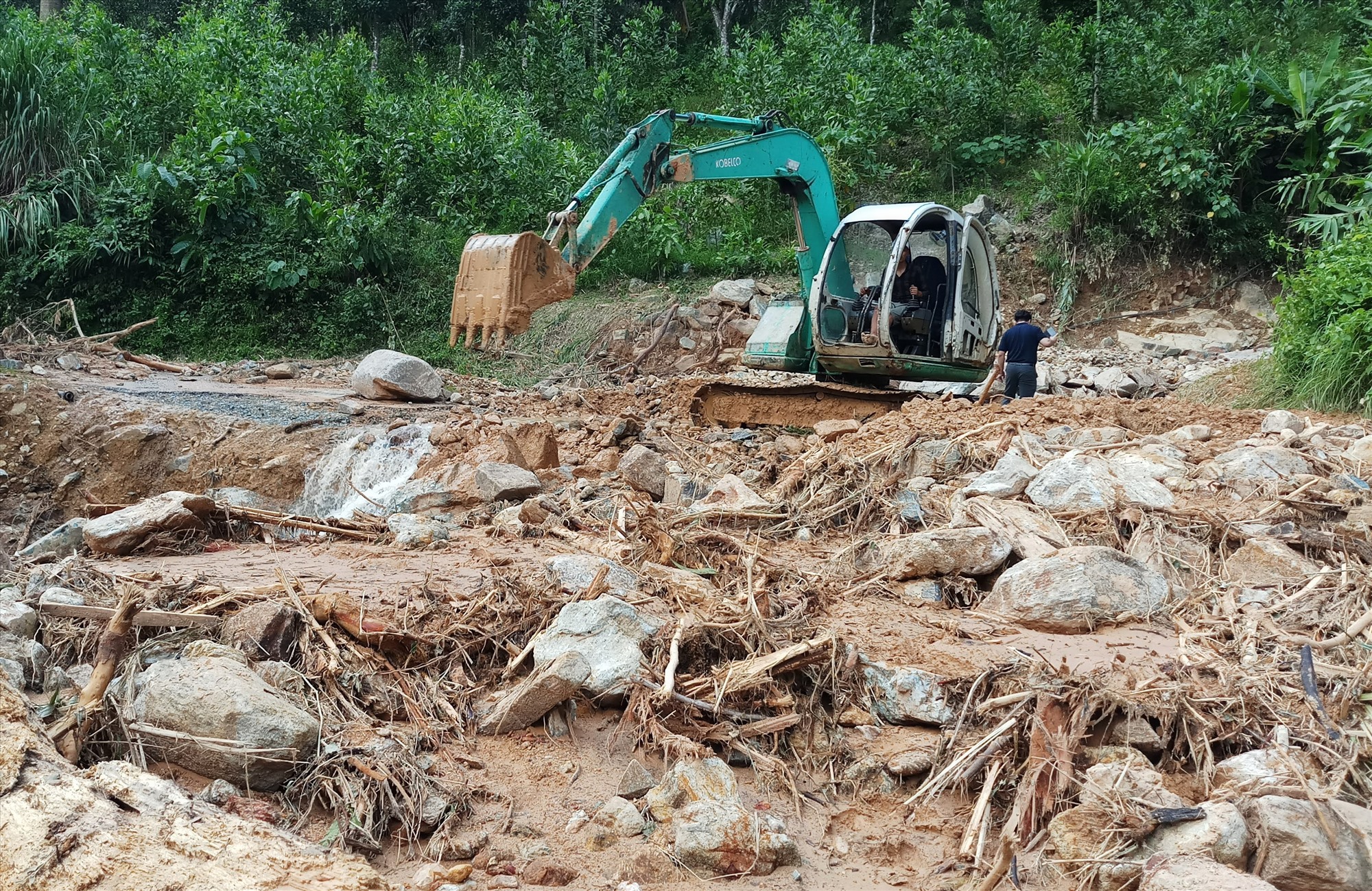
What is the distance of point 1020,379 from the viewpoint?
9531 millimetres

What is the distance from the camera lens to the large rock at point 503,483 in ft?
24.0

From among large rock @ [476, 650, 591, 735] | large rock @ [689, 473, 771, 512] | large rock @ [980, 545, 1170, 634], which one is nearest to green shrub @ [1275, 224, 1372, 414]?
large rock @ [980, 545, 1170, 634]

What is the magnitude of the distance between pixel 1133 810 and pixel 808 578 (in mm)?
2524

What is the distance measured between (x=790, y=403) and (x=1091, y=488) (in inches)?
163

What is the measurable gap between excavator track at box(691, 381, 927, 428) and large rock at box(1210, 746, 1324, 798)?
20.2 ft

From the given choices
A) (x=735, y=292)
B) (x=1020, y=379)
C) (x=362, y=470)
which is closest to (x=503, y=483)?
(x=362, y=470)

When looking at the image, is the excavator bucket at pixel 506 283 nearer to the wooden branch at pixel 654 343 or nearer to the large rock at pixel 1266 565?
the large rock at pixel 1266 565

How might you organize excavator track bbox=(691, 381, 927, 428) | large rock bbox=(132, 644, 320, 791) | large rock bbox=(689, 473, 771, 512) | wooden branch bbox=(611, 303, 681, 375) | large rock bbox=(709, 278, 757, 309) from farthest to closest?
large rock bbox=(709, 278, 757, 309), wooden branch bbox=(611, 303, 681, 375), excavator track bbox=(691, 381, 927, 428), large rock bbox=(689, 473, 771, 512), large rock bbox=(132, 644, 320, 791)

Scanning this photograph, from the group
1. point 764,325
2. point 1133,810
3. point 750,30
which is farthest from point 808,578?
point 750,30

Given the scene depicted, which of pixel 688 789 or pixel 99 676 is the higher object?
pixel 99 676

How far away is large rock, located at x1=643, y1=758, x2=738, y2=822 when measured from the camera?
353 centimetres

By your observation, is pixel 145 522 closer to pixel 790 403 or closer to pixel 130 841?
pixel 130 841

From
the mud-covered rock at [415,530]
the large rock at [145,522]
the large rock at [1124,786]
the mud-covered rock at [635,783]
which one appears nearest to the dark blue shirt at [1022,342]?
the mud-covered rock at [415,530]

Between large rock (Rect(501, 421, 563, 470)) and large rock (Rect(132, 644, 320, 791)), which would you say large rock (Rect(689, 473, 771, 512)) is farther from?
large rock (Rect(132, 644, 320, 791))
